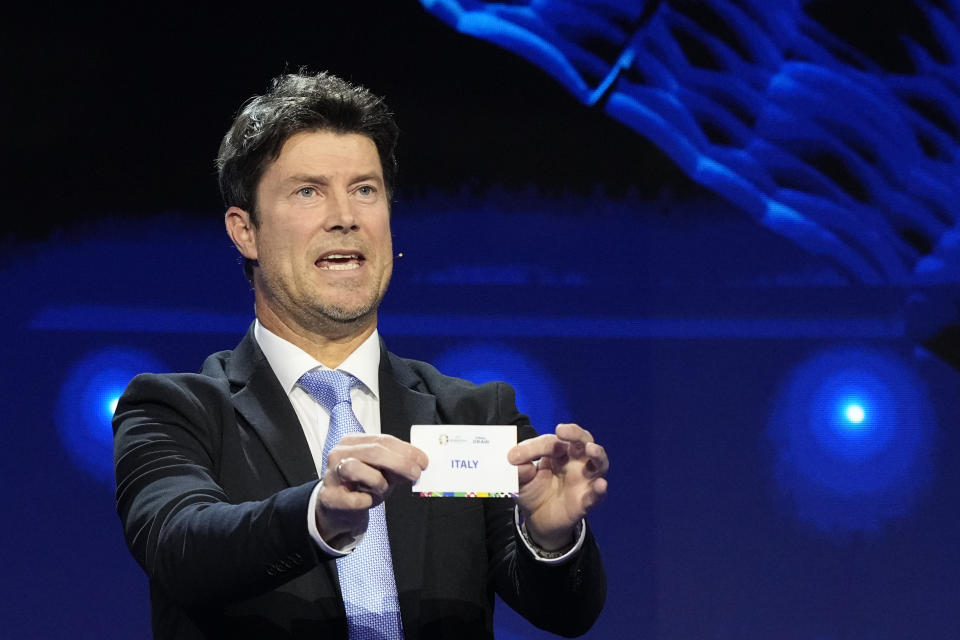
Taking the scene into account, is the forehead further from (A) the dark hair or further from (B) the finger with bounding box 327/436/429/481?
(B) the finger with bounding box 327/436/429/481

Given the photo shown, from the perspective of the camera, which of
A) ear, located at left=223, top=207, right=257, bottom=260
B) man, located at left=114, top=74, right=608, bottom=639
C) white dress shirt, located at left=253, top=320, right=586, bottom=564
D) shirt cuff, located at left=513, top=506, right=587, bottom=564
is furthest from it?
ear, located at left=223, top=207, right=257, bottom=260

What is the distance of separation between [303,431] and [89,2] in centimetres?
209

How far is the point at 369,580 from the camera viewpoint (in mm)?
1605

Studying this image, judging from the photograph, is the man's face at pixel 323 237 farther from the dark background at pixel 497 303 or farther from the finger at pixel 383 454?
Result: the dark background at pixel 497 303

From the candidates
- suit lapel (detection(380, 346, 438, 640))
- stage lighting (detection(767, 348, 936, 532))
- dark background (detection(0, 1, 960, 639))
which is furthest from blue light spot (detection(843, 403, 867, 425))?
suit lapel (detection(380, 346, 438, 640))

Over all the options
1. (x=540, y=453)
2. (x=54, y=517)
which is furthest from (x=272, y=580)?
(x=54, y=517)

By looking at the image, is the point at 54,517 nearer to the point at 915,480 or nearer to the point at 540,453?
the point at 540,453

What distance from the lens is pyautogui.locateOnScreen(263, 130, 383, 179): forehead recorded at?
5.96 feet

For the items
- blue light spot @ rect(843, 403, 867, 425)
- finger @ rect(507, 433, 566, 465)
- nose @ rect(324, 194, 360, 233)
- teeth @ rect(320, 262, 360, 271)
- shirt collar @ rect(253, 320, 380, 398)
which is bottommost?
finger @ rect(507, 433, 566, 465)

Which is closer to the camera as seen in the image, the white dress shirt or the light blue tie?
the light blue tie

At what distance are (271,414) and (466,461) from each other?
17.1 inches

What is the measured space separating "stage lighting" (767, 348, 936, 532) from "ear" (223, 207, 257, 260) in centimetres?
179

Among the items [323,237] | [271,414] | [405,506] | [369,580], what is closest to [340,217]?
[323,237]

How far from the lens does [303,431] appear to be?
168cm
